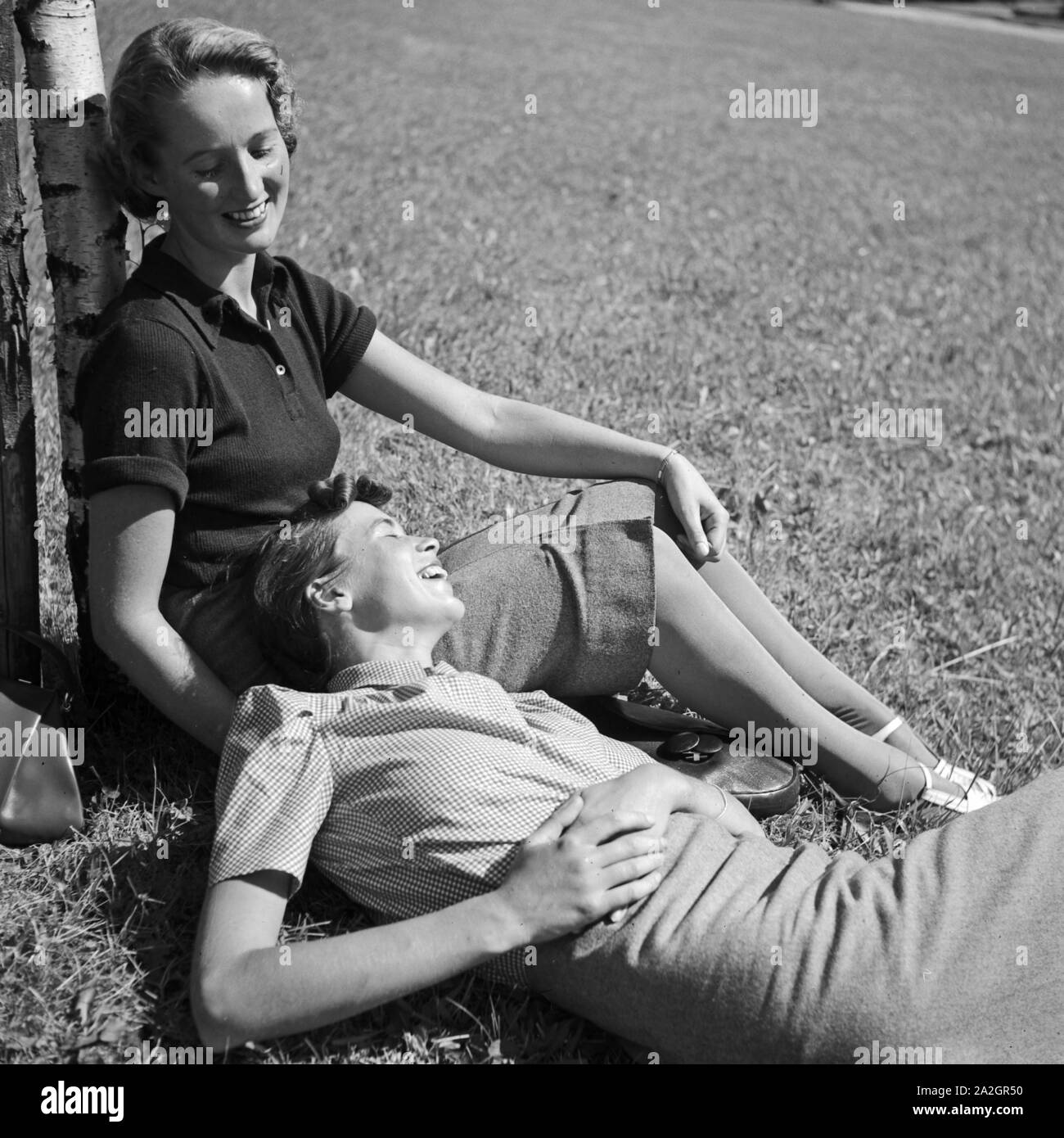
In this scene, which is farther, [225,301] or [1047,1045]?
[225,301]

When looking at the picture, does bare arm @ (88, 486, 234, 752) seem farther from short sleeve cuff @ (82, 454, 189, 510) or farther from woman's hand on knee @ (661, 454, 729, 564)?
woman's hand on knee @ (661, 454, 729, 564)

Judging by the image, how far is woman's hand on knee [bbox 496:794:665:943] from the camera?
7.43 ft

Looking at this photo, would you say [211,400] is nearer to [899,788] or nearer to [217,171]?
[217,171]

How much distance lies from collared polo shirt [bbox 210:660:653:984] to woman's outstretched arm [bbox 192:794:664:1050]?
3.1 inches

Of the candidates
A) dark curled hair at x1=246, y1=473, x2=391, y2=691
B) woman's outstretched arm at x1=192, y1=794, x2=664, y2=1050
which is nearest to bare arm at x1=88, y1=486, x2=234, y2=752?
dark curled hair at x1=246, y1=473, x2=391, y2=691

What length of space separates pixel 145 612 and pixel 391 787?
64cm

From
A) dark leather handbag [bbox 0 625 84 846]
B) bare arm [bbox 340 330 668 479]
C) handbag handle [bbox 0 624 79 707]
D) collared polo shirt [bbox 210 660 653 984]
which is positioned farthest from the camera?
bare arm [bbox 340 330 668 479]

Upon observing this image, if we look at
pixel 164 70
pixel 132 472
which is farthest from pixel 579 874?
pixel 164 70

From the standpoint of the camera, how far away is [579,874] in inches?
89.7

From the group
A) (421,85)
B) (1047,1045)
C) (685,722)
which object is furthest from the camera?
(421,85)
